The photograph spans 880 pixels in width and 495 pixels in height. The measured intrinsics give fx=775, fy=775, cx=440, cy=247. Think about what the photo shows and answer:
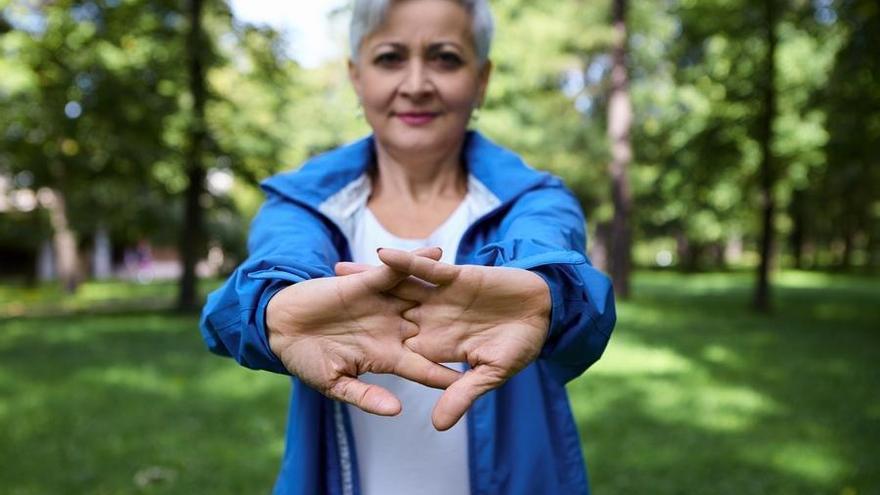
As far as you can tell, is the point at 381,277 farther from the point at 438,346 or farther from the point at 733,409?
the point at 733,409

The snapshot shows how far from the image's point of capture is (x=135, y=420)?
6398 mm

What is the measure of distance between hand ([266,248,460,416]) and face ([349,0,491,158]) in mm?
622

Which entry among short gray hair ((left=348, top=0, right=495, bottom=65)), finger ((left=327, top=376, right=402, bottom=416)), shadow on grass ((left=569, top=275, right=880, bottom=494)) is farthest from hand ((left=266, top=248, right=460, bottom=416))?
shadow on grass ((left=569, top=275, right=880, bottom=494))

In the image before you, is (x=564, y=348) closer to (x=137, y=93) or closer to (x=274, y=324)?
(x=274, y=324)

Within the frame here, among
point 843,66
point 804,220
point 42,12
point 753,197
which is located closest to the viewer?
point 843,66

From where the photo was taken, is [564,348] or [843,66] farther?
[843,66]

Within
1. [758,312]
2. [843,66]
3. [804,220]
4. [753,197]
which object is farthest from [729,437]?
[804,220]

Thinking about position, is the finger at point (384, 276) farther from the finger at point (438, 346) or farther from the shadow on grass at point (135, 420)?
the shadow on grass at point (135, 420)

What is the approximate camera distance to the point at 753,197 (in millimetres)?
25766

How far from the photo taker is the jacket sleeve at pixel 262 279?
4.57 ft

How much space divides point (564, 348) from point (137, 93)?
12932 millimetres

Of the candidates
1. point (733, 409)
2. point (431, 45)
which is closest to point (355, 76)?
point (431, 45)

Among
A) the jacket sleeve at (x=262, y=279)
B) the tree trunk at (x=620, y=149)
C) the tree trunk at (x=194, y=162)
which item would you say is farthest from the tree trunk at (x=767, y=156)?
the jacket sleeve at (x=262, y=279)

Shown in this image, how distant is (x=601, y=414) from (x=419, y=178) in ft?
16.7
